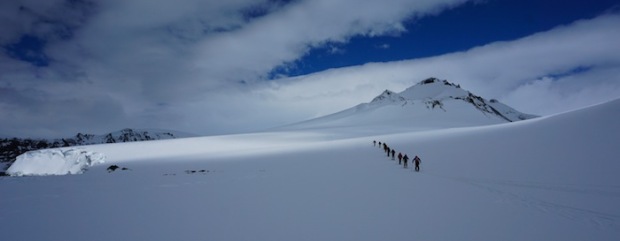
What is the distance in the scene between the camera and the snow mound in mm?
30859

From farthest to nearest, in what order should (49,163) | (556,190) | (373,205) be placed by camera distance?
1. (49,163)
2. (556,190)
3. (373,205)

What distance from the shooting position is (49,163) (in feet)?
104

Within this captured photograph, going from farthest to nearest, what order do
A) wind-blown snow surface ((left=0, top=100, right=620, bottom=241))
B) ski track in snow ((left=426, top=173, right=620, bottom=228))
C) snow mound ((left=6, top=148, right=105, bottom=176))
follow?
snow mound ((left=6, top=148, right=105, bottom=176)), ski track in snow ((left=426, top=173, right=620, bottom=228)), wind-blown snow surface ((left=0, top=100, right=620, bottom=241))

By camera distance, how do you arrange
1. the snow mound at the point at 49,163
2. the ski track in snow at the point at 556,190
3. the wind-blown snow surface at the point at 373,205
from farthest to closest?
the snow mound at the point at 49,163
the ski track in snow at the point at 556,190
the wind-blown snow surface at the point at 373,205

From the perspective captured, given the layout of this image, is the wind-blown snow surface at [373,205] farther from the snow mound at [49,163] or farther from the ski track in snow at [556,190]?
the snow mound at [49,163]

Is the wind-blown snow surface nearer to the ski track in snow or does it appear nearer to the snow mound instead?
the ski track in snow

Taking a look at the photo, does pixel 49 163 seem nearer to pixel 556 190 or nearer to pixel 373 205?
pixel 373 205

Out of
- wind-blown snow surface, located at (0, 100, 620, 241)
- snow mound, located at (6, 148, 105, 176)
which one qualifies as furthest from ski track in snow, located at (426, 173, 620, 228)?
snow mound, located at (6, 148, 105, 176)

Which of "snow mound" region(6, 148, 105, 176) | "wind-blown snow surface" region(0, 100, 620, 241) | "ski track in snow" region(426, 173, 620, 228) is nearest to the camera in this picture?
"wind-blown snow surface" region(0, 100, 620, 241)

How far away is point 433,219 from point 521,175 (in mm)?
8191

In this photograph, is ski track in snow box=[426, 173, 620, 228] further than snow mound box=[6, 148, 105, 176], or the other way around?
snow mound box=[6, 148, 105, 176]

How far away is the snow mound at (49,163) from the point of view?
30.9 meters

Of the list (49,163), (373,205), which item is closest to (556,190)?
(373,205)

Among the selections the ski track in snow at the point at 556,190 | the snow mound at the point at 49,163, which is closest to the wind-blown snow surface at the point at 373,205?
the ski track in snow at the point at 556,190
